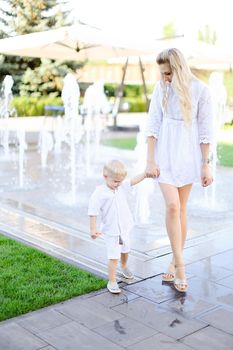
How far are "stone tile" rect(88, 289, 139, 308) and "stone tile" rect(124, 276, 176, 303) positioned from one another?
0.24ft

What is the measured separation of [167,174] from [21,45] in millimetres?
8905

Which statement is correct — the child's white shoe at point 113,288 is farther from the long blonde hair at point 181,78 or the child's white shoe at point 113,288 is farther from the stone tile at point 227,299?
the long blonde hair at point 181,78

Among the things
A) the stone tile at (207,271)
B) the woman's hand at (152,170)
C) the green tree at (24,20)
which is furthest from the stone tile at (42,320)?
the green tree at (24,20)

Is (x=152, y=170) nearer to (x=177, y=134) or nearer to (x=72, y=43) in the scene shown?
(x=177, y=134)

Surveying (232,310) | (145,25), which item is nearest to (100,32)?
(232,310)

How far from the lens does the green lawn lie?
10.6 ft

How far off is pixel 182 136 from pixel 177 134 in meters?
0.04

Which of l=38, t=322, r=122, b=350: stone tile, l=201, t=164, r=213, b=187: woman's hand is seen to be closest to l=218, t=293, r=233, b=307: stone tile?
l=201, t=164, r=213, b=187: woman's hand

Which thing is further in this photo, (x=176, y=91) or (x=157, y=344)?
(x=176, y=91)

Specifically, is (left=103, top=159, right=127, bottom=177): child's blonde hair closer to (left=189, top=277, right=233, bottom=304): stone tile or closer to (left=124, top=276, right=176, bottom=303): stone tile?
(left=124, top=276, right=176, bottom=303): stone tile

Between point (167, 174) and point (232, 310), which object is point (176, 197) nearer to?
point (167, 174)

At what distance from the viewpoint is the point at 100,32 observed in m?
10.7

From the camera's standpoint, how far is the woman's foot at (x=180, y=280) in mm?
3498

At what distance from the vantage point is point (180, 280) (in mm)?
3527
